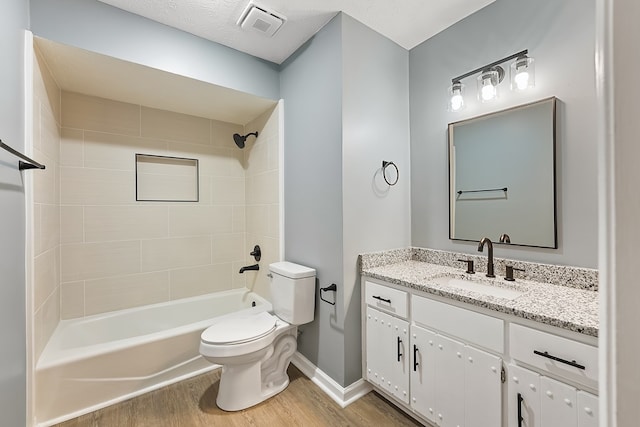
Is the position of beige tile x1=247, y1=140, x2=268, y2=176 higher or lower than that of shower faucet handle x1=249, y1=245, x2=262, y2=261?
higher

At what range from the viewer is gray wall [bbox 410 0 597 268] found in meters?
1.40

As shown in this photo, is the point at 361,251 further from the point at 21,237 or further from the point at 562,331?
the point at 21,237

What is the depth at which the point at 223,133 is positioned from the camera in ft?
9.55

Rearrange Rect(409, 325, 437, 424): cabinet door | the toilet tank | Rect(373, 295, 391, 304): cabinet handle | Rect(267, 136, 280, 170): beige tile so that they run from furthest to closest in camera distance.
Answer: Rect(267, 136, 280, 170): beige tile
the toilet tank
Rect(373, 295, 391, 304): cabinet handle
Rect(409, 325, 437, 424): cabinet door

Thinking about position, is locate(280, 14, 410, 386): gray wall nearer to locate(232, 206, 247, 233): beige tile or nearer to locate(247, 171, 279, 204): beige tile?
locate(247, 171, 279, 204): beige tile

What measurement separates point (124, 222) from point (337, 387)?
220 cm

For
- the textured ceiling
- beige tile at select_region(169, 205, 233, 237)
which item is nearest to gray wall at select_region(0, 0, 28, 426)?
the textured ceiling

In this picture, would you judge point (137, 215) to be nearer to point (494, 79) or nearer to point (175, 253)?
point (175, 253)

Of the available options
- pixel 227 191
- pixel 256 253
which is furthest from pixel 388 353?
pixel 227 191

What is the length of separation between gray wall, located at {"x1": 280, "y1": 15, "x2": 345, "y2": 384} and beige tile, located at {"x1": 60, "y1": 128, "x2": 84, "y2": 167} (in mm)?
1646

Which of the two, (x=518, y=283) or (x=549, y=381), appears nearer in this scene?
(x=549, y=381)

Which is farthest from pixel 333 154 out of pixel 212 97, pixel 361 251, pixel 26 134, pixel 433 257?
pixel 26 134

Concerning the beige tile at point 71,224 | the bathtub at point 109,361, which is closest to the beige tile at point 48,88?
the beige tile at point 71,224

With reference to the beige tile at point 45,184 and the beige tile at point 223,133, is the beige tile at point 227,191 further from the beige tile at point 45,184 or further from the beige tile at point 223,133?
the beige tile at point 45,184
